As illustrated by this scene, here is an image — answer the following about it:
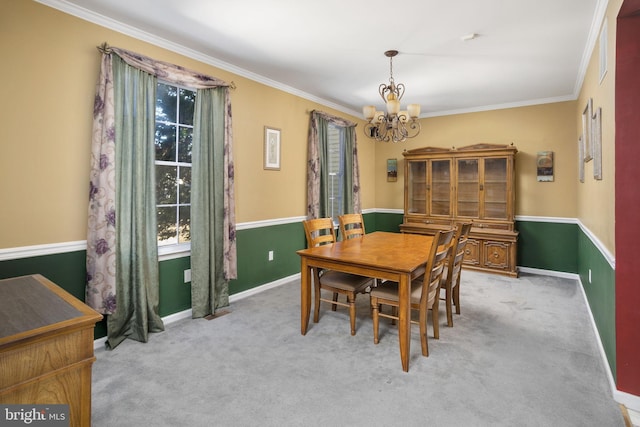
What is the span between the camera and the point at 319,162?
4.85 metres

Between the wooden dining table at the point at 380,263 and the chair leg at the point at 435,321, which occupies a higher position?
the wooden dining table at the point at 380,263

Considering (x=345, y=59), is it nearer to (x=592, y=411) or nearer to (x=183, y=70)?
(x=183, y=70)

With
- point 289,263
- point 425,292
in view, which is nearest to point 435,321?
point 425,292

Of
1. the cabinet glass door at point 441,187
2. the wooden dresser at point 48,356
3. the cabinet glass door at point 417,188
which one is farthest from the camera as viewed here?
the cabinet glass door at point 417,188

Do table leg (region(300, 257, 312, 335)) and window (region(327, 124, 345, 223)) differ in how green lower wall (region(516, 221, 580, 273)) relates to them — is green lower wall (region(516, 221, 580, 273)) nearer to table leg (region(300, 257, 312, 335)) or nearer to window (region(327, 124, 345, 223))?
window (region(327, 124, 345, 223))

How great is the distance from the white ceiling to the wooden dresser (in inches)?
86.7

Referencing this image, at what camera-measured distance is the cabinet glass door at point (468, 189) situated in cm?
517

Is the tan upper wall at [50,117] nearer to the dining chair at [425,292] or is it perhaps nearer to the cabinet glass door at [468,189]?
the dining chair at [425,292]

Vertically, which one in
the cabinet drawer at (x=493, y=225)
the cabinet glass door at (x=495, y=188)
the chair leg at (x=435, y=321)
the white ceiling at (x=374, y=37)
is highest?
the white ceiling at (x=374, y=37)

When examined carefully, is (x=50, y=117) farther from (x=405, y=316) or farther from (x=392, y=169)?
(x=392, y=169)

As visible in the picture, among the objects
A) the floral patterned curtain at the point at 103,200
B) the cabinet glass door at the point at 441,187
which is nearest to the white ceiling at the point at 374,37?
the floral patterned curtain at the point at 103,200

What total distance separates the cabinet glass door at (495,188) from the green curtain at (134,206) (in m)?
4.43

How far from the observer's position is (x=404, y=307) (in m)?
2.33

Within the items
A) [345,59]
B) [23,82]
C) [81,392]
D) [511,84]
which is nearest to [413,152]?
[511,84]
